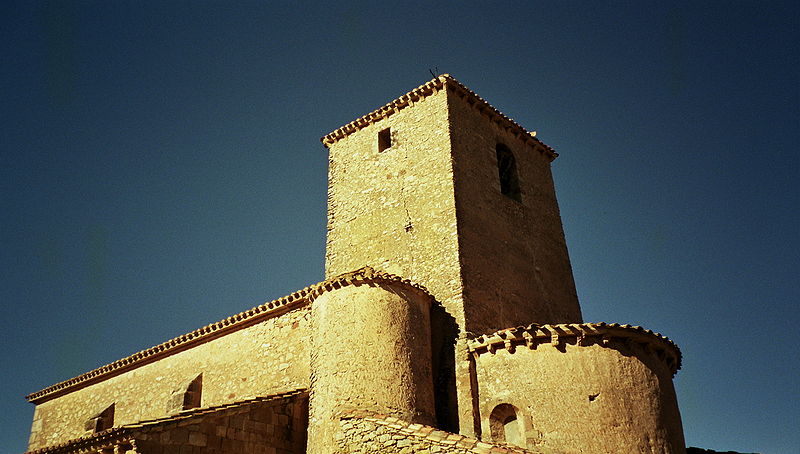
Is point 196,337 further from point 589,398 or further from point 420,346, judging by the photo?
point 589,398

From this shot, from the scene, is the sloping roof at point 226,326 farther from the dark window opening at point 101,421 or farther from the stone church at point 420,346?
the dark window opening at point 101,421

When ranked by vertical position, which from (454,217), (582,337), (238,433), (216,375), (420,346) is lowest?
(238,433)

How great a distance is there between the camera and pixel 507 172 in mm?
18516

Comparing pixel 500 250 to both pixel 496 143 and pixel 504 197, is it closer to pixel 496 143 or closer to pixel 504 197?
pixel 504 197

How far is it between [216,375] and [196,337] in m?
1.45

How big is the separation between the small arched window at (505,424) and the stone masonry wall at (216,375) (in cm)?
427

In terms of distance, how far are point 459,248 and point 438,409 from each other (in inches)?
142

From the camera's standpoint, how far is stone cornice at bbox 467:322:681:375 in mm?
11828

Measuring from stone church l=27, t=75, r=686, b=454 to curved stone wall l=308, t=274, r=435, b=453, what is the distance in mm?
31

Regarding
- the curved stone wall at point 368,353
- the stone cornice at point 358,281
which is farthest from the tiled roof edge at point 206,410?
the stone cornice at point 358,281

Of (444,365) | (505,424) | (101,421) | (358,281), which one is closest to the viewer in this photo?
(505,424)

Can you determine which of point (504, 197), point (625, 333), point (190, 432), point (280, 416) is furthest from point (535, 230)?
point (190, 432)

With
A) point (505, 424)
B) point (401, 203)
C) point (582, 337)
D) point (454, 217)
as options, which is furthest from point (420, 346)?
point (401, 203)

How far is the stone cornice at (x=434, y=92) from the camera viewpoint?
17484 millimetres
